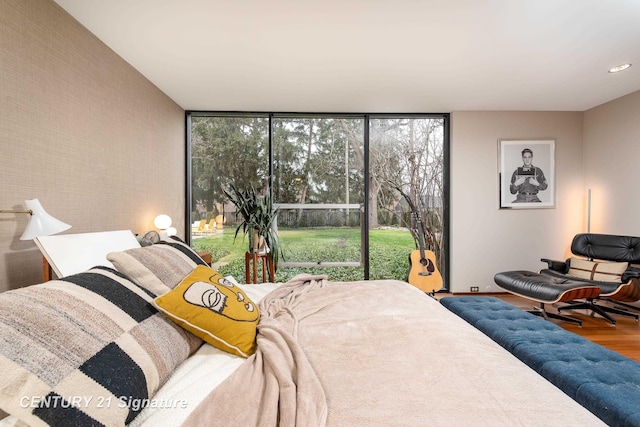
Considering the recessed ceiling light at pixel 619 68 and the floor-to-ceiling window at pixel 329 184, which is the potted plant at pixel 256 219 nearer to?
the floor-to-ceiling window at pixel 329 184

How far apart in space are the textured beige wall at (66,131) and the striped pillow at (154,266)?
3.43 ft

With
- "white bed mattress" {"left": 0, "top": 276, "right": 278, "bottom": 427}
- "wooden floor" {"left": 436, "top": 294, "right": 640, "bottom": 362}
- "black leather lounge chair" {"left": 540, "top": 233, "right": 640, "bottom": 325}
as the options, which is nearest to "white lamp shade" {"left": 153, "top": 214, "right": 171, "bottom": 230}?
"white bed mattress" {"left": 0, "top": 276, "right": 278, "bottom": 427}

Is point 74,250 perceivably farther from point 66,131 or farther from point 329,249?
point 329,249

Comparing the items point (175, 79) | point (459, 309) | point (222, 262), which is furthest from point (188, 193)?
point (459, 309)

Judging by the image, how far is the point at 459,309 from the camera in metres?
2.27

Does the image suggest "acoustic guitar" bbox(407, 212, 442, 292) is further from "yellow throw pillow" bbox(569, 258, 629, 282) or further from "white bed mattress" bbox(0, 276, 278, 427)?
"white bed mattress" bbox(0, 276, 278, 427)

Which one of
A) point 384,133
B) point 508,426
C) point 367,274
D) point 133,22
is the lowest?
point 367,274

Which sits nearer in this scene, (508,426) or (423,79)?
(508,426)

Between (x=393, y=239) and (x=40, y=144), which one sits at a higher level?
(x=40, y=144)

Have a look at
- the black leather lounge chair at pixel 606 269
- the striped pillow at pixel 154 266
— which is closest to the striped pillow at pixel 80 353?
the striped pillow at pixel 154 266

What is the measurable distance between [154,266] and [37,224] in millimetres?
910

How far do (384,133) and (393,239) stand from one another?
4.94ft

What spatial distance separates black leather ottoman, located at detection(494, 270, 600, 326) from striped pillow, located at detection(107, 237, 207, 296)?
3.28 meters

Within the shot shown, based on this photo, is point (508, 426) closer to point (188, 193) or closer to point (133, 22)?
point (133, 22)
